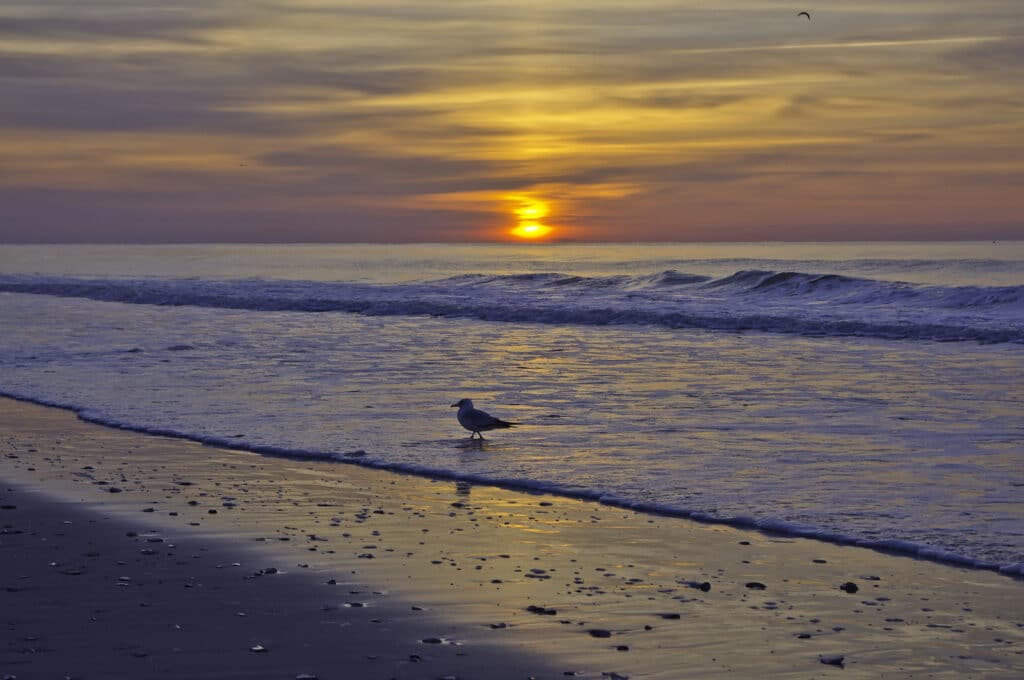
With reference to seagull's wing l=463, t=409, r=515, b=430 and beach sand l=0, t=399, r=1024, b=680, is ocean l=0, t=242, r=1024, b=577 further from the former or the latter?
beach sand l=0, t=399, r=1024, b=680

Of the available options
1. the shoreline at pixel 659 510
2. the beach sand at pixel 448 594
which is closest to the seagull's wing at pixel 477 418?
the shoreline at pixel 659 510

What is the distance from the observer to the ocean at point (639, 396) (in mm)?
8930

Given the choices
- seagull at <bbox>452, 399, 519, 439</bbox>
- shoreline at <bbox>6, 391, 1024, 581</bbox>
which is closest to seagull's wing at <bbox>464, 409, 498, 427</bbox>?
seagull at <bbox>452, 399, 519, 439</bbox>

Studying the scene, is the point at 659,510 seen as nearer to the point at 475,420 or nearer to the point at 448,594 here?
the point at 448,594

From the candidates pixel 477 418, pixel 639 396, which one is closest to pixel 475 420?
pixel 477 418

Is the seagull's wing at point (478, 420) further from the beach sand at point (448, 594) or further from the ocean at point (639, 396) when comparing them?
the beach sand at point (448, 594)

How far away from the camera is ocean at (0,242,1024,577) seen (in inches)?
352

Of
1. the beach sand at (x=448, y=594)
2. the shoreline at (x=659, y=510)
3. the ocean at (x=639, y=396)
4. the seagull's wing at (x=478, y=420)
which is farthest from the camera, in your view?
the seagull's wing at (x=478, y=420)

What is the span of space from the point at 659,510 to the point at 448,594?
2.48 m

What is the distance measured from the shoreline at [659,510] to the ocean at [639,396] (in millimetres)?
25

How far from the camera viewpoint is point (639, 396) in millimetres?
14758

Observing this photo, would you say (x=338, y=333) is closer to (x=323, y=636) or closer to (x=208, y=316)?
(x=208, y=316)

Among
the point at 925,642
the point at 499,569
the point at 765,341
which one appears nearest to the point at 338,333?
the point at 765,341

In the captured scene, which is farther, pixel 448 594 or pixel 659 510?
pixel 659 510
